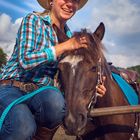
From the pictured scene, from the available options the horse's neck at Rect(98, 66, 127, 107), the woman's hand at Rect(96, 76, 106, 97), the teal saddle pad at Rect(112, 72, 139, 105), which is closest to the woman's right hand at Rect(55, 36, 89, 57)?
the woman's hand at Rect(96, 76, 106, 97)

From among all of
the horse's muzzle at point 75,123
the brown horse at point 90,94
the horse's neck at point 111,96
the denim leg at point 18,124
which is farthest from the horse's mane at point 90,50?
the denim leg at point 18,124

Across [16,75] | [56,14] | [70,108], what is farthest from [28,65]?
[56,14]

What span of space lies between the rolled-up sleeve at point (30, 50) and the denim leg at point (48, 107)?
399 mm

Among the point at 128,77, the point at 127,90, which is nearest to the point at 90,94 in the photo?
the point at 127,90

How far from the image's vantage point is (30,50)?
4.39 meters

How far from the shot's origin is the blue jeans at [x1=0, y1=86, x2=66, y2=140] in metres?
3.92

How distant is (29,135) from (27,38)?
3.98ft

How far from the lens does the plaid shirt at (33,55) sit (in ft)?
14.2

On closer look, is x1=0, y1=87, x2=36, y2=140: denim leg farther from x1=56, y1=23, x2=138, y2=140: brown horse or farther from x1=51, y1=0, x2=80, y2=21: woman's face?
x1=51, y1=0, x2=80, y2=21: woman's face

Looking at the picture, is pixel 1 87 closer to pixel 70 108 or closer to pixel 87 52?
pixel 70 108

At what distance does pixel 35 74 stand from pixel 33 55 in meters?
0.36

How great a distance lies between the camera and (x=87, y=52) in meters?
4.93

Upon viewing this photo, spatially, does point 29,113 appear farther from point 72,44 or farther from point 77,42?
point 77,42

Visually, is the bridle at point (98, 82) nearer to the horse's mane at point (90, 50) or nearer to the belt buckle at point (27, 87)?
the horse's mane at point (90, 50)
